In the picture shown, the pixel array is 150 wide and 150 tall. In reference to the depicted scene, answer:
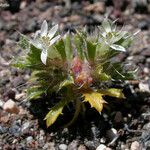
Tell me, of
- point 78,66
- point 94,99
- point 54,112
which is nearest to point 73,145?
point 54,112

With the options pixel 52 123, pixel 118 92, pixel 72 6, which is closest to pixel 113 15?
pixel 72 6

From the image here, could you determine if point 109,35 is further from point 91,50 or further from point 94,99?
point 94,99

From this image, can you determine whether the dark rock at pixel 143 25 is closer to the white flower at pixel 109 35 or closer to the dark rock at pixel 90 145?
the white flower at pixel 109 35

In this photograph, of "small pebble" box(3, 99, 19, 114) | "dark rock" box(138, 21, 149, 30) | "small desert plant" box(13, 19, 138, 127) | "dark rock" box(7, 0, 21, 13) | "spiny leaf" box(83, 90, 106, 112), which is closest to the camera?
"spiny leaf" box(83, 90, 106, 112)

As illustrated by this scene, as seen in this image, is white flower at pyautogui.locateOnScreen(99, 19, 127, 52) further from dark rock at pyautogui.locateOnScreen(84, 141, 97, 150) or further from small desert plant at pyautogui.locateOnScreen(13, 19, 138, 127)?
dark rock at pyautogui.locateOnScreen(84, 141, 97, 150)

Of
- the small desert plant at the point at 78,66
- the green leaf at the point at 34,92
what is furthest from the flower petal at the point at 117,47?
the green leaf at the point at 34,92

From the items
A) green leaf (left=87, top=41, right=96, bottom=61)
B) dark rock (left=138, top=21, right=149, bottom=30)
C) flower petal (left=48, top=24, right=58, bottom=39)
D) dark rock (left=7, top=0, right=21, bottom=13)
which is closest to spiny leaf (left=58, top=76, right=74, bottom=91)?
green leaf (left=87, top=41, right=96, bottom=61)
